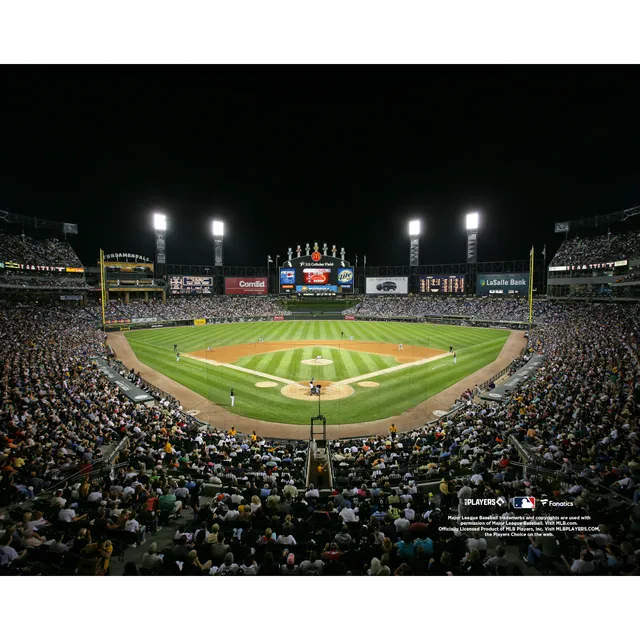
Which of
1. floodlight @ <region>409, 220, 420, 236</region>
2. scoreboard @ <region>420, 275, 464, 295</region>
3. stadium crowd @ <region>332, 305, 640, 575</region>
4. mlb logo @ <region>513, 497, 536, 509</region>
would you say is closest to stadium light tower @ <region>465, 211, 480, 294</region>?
scoreboard @ <region>420, 275, 464, 295</region>

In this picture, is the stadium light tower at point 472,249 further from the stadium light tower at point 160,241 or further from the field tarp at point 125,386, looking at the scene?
the field tarp at point 125,386

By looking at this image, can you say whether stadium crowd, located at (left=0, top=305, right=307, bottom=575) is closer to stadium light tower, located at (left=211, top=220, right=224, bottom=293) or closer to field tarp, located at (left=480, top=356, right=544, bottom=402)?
field tarp, located at (left=480, top=356, right=544, bottom=402)

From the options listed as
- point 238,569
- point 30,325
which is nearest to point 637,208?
point 238,569

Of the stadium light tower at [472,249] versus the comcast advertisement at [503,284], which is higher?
the stadium light tower at [472,249]

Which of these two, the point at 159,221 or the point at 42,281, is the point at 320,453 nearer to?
the point at 42,281

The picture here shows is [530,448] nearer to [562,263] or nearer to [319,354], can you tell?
[319,354]

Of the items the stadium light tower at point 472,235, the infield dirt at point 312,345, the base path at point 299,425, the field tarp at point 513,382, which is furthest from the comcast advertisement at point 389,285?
the field tarp at point 513,382
